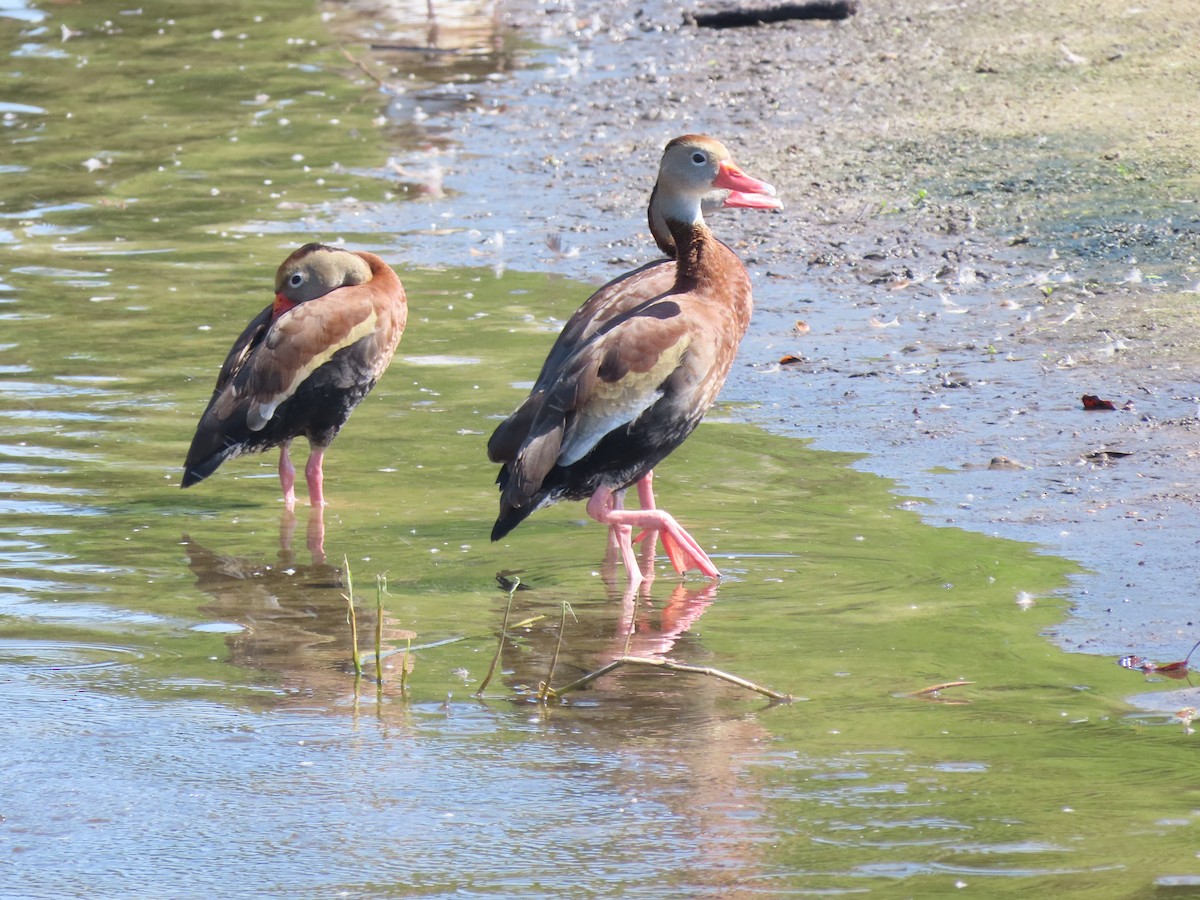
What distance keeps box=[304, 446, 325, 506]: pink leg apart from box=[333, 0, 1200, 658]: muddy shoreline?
85.5 inches

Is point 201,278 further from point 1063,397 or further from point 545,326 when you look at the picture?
point 1063,397

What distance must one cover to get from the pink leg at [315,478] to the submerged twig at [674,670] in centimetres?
263

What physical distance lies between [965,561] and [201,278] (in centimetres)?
650

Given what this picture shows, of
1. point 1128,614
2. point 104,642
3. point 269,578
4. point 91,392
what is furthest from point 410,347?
point 1128,614

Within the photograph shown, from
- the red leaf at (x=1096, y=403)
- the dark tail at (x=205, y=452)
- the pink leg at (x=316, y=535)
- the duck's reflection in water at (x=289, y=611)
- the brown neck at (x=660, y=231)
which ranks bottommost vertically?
the pink leg at (x=316, y=535)

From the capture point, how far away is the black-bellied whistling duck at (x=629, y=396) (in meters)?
7.29

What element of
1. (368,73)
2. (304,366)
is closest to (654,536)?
(304,366)

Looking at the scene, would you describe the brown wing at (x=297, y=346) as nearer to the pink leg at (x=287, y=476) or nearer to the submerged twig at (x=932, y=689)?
the pink leg at (x=287, y=476)

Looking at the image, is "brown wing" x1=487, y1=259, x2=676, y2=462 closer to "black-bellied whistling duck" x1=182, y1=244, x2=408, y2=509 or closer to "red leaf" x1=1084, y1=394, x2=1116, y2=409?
"black-bellied whistling duck" x1=182, y1=244, x2=408, y2=509

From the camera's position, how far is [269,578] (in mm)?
7656

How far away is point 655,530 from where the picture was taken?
7.61 meters

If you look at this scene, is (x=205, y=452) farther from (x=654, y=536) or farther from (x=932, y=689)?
(x=932, y=689)

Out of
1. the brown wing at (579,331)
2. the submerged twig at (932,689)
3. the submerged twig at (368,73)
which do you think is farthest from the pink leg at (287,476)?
the submerged twig at (368,73)

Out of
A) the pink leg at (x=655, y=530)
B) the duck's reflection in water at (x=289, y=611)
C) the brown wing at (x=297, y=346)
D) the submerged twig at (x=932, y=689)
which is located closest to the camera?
the submerged twig at (x=932, y=689)
